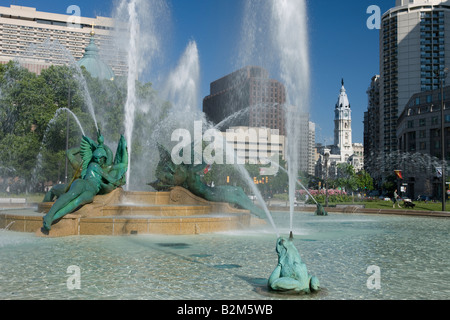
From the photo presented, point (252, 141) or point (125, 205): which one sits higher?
point (252, 141)

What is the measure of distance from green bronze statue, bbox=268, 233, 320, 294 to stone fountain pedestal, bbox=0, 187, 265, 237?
8.63 m

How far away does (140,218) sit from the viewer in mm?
14922

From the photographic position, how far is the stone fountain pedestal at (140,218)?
14.6 m

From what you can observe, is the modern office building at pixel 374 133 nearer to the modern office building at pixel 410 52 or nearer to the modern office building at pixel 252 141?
the modern office building at pixel 410 52

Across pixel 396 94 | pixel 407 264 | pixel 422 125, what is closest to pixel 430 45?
pixel 396 94

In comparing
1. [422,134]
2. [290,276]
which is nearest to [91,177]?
[290,276]

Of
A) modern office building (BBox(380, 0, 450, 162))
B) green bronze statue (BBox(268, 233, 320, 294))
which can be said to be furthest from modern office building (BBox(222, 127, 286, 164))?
green bronze statue (BBox(268, 233, 320, 294))

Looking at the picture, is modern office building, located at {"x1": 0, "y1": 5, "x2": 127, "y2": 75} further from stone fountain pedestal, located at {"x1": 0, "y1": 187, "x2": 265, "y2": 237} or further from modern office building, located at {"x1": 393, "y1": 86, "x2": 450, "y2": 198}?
stone fountain pedestal, located at {"x1": 0, "y1": 187, "x2": 265, "y2": 237}

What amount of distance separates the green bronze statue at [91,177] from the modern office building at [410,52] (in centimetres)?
11477

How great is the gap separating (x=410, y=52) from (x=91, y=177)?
122 metres

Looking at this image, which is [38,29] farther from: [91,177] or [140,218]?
[140,218]

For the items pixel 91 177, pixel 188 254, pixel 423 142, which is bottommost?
pixel 188 254

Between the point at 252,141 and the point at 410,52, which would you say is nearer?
the point at 252,141
